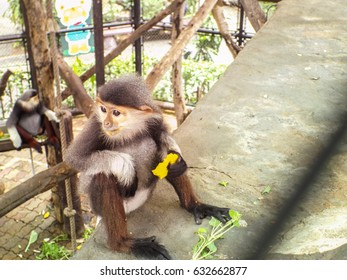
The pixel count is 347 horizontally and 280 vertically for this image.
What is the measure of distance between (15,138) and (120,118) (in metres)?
2.96

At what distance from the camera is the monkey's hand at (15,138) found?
4379 mm

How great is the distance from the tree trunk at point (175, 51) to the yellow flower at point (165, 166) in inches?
59.3

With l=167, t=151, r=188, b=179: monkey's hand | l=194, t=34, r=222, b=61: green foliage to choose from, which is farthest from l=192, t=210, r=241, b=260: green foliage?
l=194, t=34, r=222, b=61: green foliage

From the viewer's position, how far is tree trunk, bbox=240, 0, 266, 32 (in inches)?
161

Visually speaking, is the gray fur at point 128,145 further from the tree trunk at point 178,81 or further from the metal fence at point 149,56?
the metal fence at point 149,56

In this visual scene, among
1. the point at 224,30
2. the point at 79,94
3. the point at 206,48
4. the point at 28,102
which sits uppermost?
A: the point at 224,30

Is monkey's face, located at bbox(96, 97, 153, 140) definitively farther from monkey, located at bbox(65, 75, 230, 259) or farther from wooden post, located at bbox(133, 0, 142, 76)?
wooden post, located at bbox(133, 0, 142, 76)

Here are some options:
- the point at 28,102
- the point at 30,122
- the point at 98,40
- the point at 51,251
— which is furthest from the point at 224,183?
the point at 28,102

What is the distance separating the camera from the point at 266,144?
2.34 m

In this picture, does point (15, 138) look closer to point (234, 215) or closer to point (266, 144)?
point (266, 144)

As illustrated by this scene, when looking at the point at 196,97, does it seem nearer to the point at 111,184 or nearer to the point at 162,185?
the point at 162,185

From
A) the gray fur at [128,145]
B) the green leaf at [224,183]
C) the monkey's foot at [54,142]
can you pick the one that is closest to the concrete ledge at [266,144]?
the green leaf at [224,183]
